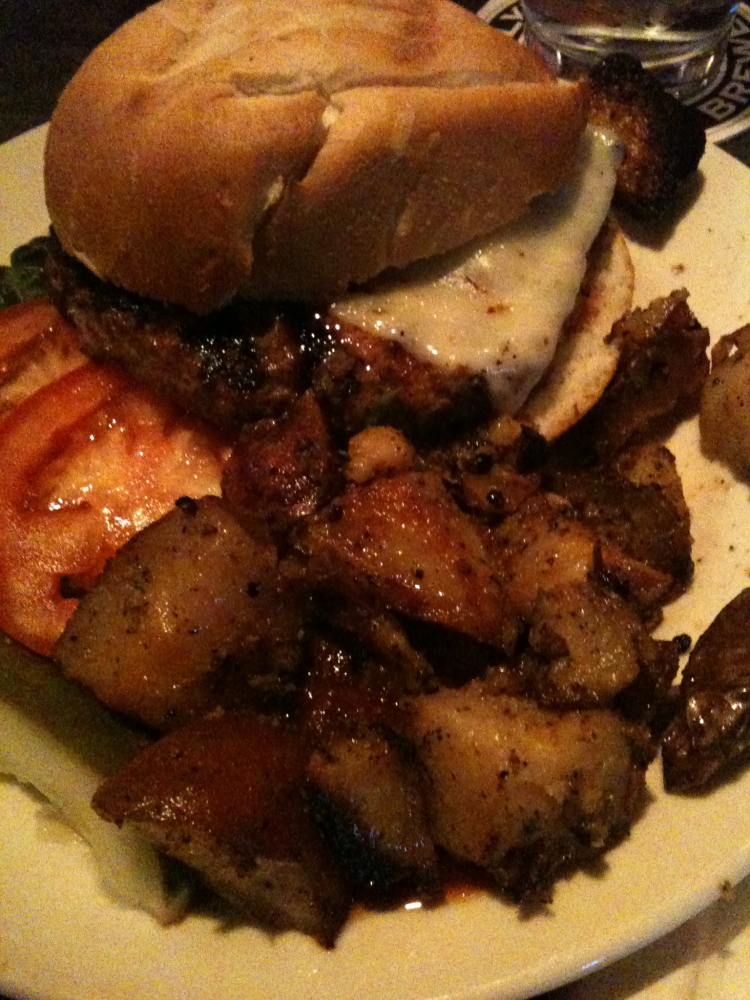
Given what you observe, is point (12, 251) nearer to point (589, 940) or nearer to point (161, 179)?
point (161, 179)

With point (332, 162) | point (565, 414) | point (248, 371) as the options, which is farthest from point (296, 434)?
point (565, 414)

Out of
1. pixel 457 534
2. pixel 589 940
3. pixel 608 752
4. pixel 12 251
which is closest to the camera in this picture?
pixel 589 940

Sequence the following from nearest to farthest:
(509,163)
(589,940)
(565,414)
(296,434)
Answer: (589,940), (296,434), (509,163), (565,414)

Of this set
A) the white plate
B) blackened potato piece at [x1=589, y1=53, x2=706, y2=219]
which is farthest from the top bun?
the white plate

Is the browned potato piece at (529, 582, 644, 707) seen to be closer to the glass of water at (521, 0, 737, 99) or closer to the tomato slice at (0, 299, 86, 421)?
the tomato slice at (0, 299, 86, 421)

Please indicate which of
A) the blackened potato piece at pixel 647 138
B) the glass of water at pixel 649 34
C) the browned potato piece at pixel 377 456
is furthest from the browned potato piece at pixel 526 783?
the glass of water at pixel 649 34

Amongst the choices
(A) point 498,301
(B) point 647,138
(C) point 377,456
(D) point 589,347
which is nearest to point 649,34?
(B) point 647,138

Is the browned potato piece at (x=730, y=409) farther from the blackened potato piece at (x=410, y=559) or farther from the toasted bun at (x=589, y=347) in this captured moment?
the blackened potato piece at (x=410, y=559)
